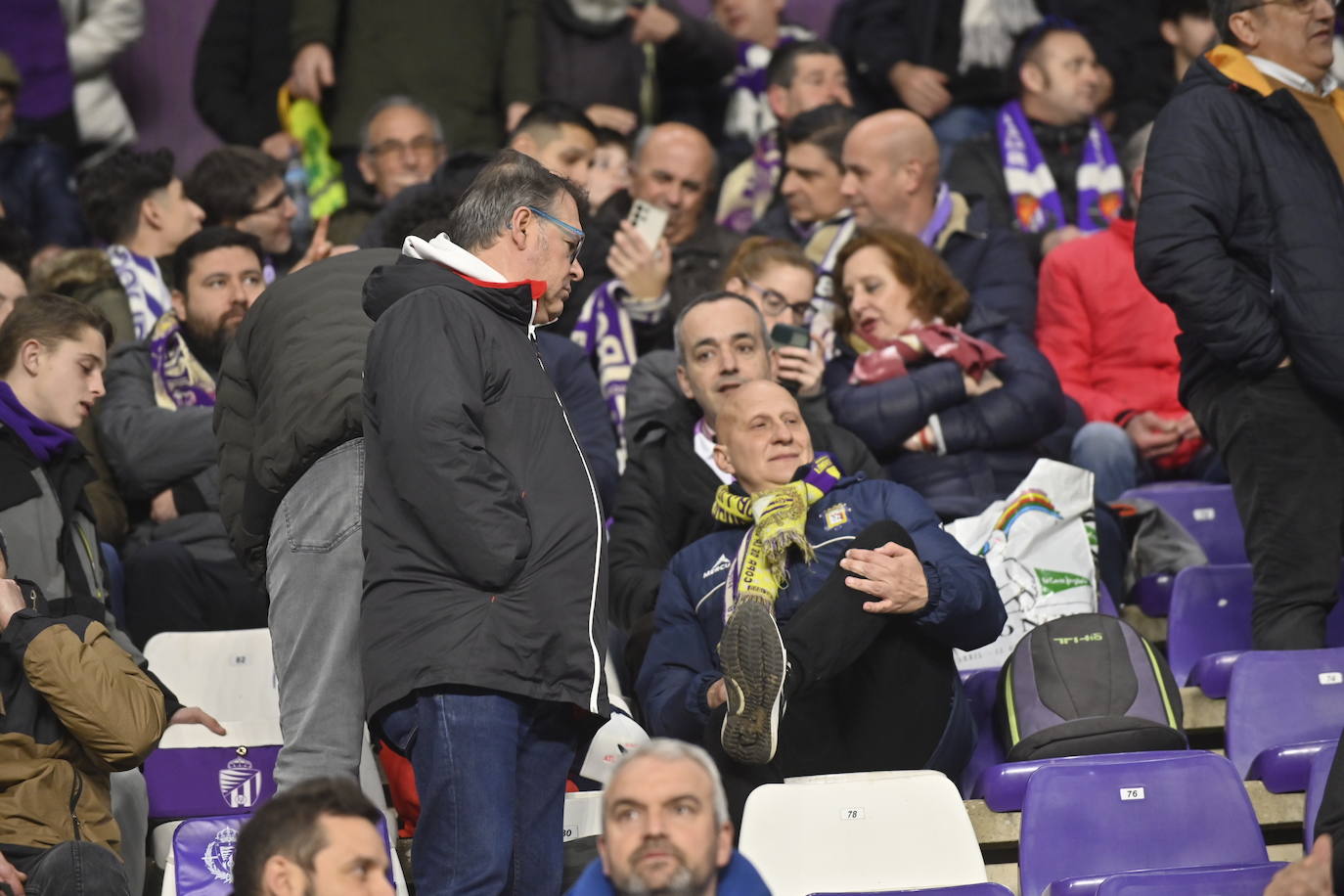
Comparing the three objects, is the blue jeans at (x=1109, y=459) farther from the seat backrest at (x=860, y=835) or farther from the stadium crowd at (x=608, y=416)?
the seat backrest at (x=860, y=835)

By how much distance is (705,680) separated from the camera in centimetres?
422

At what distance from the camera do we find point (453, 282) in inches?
138

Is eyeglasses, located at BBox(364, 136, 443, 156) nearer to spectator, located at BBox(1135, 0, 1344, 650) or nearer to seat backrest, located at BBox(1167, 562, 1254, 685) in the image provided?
spectator, located at BBox(1135, 0, 1344, 650)

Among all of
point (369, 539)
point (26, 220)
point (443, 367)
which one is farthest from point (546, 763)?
point (26, 220)

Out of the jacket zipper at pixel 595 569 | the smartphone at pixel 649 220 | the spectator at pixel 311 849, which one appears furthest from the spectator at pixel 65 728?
the smartphone at pixel 649 220

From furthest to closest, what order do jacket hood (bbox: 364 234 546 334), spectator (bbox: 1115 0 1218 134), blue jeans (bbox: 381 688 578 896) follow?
spectator (bbox: 1115 0 1218 134) < jacket hood (bbox: 364 234 546 334) < blue jeans (bbox: 381 688 578 896)

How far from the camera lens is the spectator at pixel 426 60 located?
7.86 metres

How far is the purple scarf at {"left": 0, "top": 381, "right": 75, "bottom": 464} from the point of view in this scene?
4.34 m

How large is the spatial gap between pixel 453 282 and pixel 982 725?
6.28ft

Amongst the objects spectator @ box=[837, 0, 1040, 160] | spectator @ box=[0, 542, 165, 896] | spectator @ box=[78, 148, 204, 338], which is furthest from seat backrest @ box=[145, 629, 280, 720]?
spectator @ box=[837, 0, 1040, 160]

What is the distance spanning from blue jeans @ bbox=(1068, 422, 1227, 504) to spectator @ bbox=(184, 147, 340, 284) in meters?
2.59

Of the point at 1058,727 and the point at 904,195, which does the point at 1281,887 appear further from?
the point at 904,195

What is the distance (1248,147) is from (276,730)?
267 centimetres

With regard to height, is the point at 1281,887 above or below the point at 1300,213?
below
